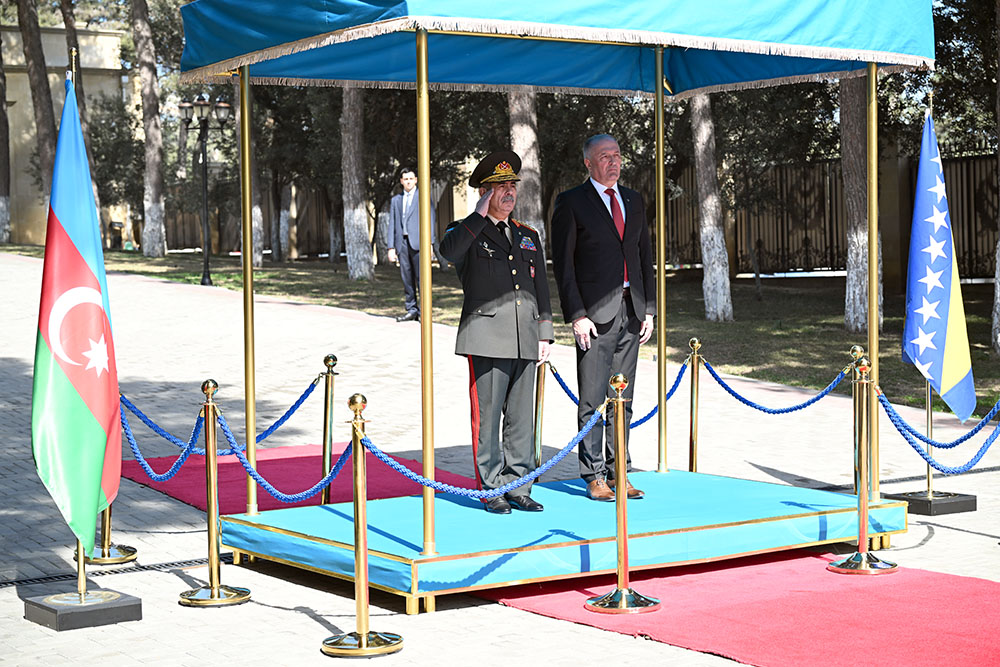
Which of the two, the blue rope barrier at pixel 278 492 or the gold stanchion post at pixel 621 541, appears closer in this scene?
the gold stanchion post at pixel 621 541

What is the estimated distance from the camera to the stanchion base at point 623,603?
646 cm

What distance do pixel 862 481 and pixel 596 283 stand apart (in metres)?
1.86

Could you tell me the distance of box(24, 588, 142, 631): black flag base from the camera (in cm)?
641

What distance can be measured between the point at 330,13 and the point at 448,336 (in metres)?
12.8

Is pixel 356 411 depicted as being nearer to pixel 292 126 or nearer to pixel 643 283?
pixel 643 283

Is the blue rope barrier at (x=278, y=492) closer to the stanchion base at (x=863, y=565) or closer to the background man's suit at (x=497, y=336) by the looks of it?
the background man's suit at (x=497, y=336)

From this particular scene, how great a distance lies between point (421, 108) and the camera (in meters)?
6.50

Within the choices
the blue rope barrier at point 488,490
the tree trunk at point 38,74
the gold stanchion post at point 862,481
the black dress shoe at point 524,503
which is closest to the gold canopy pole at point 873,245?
the gold stanchion post at point 862,481

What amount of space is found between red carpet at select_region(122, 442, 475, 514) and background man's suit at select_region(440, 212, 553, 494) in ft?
6.04

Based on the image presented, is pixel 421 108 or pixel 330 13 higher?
pixel 330 13

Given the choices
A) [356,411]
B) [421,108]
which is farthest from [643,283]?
[356,411]

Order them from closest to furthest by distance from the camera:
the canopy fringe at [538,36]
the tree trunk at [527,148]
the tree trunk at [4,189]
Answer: the canopy fringe at [538,36], the tree trunk at [527,148], the tree trunk at [4,189]

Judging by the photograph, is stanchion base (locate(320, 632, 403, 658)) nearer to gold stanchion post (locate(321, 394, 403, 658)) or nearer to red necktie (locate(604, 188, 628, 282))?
gold stanchion post (locate(321, 394, 403, 658))

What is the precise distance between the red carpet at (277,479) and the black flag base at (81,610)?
2.31 m
